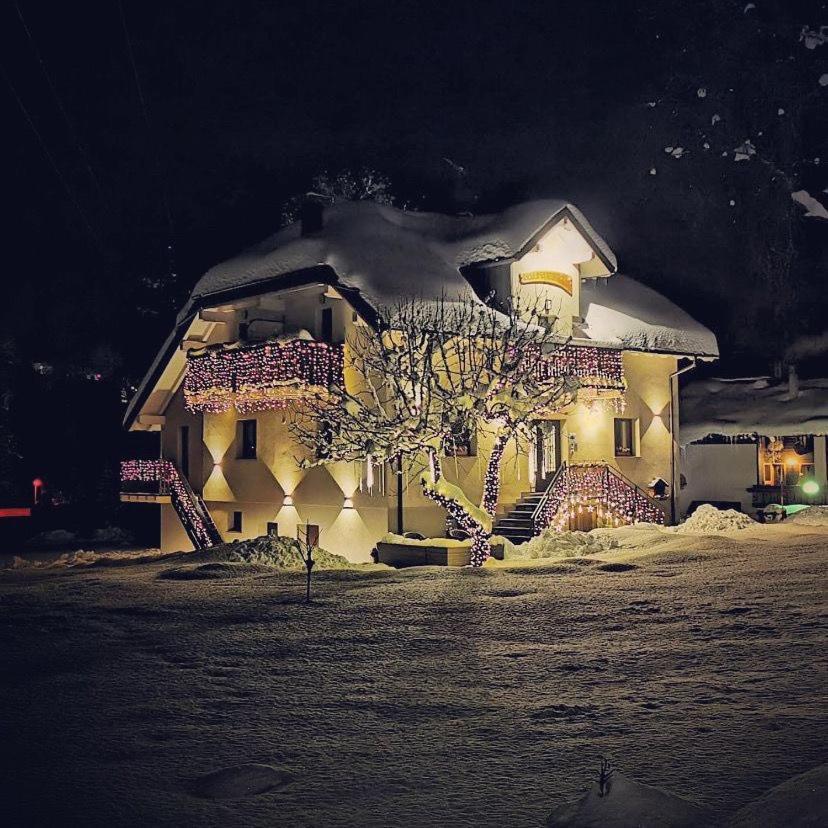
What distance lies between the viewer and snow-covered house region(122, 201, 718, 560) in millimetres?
23750

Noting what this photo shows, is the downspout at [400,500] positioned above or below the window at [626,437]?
below

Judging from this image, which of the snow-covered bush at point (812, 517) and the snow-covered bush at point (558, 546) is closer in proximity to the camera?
the snow-covered bush at point (558, 546)

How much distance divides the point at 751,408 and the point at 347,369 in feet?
57.8

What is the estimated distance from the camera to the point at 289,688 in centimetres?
940

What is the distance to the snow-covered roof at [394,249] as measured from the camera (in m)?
23.7

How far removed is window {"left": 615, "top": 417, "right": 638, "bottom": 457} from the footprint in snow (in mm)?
23727

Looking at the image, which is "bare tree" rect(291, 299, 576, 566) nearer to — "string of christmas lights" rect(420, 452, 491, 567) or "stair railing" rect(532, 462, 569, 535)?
"string of christmas lights" rect(420, 452, 491, 567)

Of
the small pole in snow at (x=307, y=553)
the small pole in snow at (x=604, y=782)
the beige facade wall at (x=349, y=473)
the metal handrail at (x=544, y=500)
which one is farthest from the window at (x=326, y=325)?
the small pole in snow at (x=604, y=782)

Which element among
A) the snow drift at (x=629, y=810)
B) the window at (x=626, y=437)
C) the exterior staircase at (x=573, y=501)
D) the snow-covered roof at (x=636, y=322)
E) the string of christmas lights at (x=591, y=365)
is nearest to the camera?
the snow drift at (x=629, y=810)

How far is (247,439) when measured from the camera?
27.8 m

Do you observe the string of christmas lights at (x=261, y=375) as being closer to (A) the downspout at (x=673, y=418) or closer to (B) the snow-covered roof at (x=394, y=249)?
(B) the snow-covered roof at (x=394, y=249)

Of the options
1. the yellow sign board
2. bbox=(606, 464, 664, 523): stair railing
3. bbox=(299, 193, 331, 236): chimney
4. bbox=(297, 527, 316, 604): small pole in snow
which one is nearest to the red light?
bbox=(297, 527, 316, 604): small pole in snow

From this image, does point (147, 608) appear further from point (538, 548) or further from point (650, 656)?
point (538, 548)

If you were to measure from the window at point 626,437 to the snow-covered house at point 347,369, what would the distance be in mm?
48
